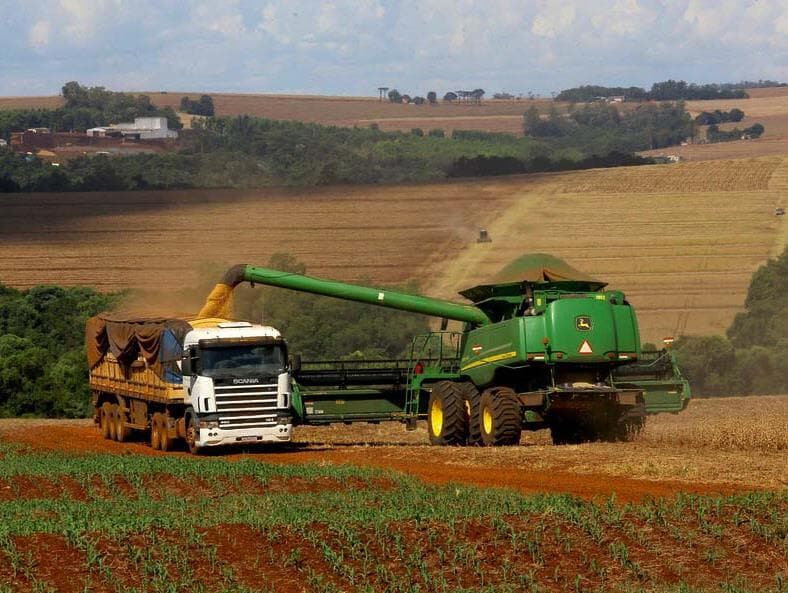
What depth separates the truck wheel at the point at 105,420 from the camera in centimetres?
3672

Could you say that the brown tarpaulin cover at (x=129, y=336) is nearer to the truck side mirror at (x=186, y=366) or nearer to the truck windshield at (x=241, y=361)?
the truck side mirror at (x=186, y=366)

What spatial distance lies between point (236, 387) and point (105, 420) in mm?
9026

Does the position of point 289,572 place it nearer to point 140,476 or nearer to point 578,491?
point 578,491

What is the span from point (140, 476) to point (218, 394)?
591cm

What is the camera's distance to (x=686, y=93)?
198m

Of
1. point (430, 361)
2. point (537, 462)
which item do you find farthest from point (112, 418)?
point (537, 462)

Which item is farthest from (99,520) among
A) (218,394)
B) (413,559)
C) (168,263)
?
(168,263)

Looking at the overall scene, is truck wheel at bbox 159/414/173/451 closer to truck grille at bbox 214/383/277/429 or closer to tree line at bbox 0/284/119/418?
truck grille at bbox 214/383/277/429

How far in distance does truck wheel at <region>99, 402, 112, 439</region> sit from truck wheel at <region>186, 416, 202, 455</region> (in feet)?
22.7

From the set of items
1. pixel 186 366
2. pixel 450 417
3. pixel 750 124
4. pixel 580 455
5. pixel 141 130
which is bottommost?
pixel 450 417

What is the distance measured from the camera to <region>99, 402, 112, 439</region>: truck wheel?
36719mm

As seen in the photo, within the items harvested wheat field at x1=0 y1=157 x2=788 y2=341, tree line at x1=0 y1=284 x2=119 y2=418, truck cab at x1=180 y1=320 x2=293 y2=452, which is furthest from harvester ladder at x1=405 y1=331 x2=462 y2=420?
harvested wheat field at x1=0 y1=157 x2=788 y2=341

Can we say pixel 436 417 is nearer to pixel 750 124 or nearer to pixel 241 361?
pixel 241 361

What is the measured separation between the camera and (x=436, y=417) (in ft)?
103
